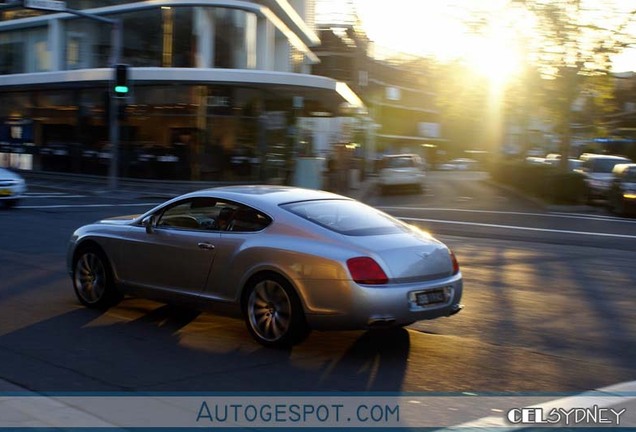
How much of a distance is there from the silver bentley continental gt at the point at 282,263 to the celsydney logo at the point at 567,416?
5.13 ft

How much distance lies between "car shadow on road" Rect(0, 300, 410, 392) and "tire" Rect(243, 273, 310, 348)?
4.9 inches

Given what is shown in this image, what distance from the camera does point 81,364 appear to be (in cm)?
655

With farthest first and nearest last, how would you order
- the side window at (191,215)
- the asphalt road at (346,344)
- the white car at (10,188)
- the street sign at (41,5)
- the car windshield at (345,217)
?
the street sign at (41,5) → the white car at (10,188) → the side window at (191,215) → the car windshield at (345,217) → the asphalt road at (346,344)

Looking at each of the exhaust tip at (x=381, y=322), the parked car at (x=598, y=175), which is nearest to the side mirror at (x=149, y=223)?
the exhaust tip at (x=381, y=322)

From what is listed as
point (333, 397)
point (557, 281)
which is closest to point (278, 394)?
point (333, 397)

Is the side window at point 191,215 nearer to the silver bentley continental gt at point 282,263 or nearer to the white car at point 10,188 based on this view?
the silver bentley continental gt at point 282,263

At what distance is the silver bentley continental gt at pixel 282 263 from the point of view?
673 cm

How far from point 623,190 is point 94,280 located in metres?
19.7

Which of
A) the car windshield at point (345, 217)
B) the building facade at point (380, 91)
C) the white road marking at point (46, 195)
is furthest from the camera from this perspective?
the building facade at point (380, 91)

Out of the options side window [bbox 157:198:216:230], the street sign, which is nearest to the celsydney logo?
side window [bbox 157:198:216:230]

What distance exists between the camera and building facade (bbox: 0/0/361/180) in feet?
109

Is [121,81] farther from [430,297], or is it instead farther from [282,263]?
[430,297]

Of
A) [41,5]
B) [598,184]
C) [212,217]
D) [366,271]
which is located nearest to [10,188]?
[41,5]

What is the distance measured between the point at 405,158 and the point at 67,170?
1549 centimetres
